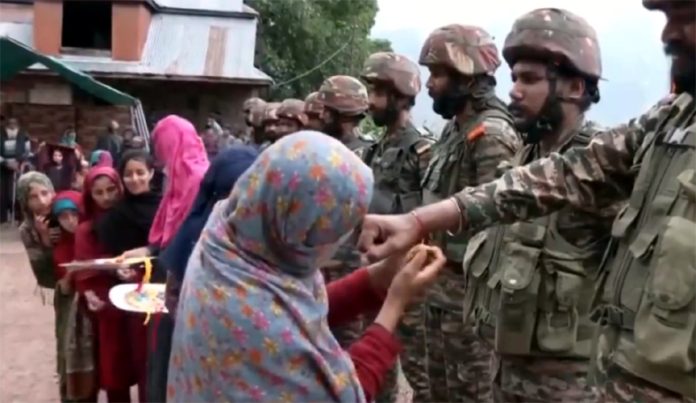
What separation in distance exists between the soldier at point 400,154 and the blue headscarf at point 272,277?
9.00 ft

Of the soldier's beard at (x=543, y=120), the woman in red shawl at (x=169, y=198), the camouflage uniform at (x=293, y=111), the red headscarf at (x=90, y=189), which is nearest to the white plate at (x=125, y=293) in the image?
the woman in red shawl at (x=169, y=198)

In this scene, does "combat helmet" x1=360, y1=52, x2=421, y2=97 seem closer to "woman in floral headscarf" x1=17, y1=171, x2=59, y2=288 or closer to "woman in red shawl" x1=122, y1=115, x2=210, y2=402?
"woman in red shawl" x1=122, y1=115, x2=210, y2=402

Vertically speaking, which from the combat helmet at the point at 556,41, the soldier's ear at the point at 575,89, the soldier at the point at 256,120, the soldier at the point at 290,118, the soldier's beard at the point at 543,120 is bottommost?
the soldier at the point at 256,120

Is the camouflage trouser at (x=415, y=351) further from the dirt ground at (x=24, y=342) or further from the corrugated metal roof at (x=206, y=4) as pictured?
the corrugated metal roof at (x=206, y=4)

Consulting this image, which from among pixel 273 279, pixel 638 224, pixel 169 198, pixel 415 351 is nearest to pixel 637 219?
pixel 638 224

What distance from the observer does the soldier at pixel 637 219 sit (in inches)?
99.2

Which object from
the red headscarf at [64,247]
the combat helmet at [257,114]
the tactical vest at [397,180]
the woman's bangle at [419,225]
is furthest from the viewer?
the combat helmet at [257,114]

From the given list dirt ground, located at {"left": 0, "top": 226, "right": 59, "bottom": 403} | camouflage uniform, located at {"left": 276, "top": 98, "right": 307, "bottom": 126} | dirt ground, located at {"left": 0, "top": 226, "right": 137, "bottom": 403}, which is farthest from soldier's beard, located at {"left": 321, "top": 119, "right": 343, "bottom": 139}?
dirt ground, located at {"left": 0, "top": 226, "right": 59, "bottom": 403}

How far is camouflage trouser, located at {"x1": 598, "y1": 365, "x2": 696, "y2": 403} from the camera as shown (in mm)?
2570

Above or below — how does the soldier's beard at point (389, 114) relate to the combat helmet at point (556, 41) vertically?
below

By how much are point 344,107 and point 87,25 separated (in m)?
20.4

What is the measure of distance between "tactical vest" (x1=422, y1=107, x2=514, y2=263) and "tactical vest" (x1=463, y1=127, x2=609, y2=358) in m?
0.94

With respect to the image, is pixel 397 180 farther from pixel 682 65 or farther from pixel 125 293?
pixel 682 65

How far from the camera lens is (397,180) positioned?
17.9 feet
